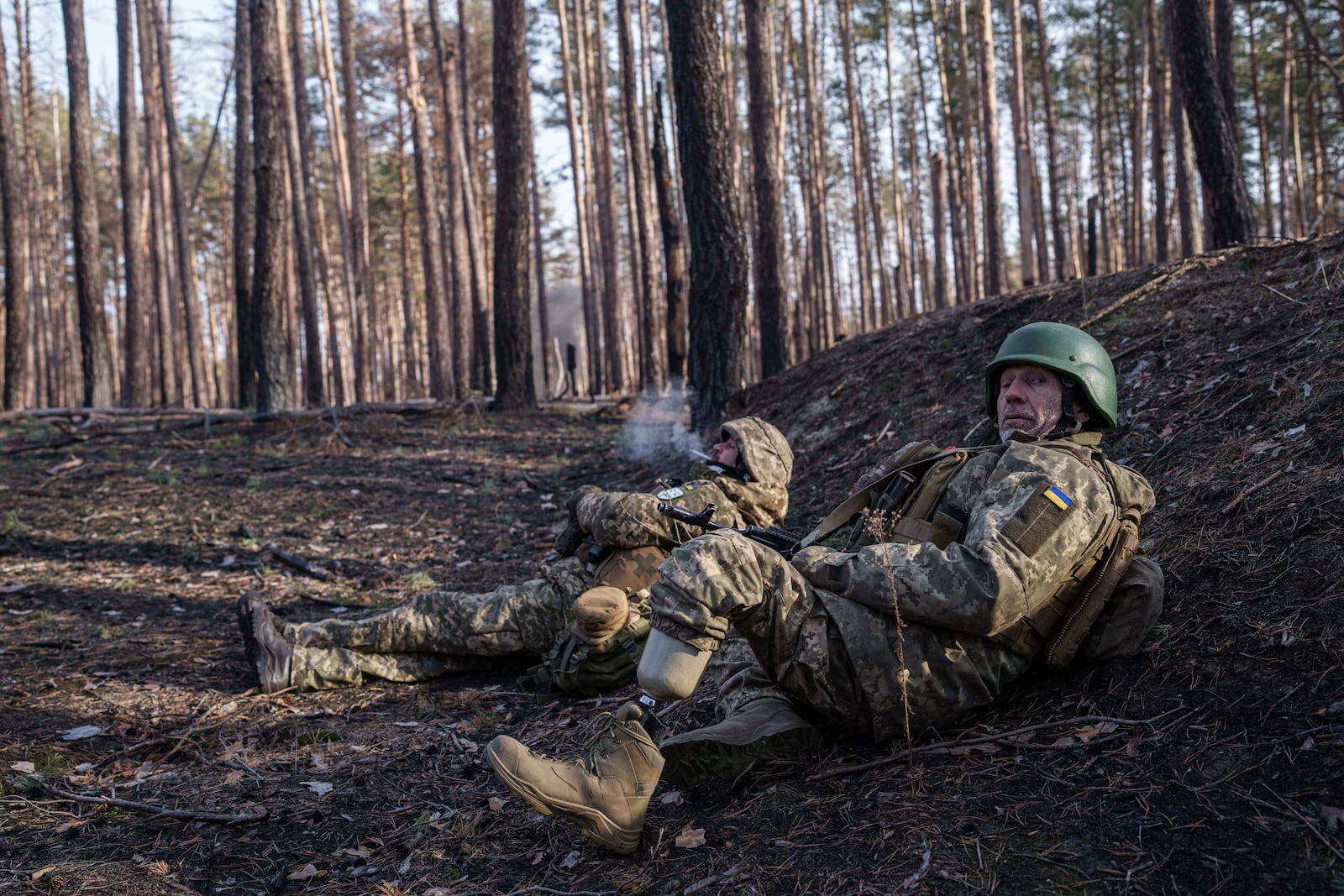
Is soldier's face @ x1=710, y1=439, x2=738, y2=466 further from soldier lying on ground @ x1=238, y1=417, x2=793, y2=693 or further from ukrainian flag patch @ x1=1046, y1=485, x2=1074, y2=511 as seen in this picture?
ukrainian flag patch @ x1=1046, y1=485, x2=1074, y2=511

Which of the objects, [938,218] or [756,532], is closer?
[756,532]

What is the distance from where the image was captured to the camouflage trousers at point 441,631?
5.21 meters

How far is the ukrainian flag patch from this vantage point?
112 inches

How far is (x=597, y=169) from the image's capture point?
76.2 ft

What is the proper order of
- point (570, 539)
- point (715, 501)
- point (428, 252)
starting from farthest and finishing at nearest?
point (428, 252), point (570, 539), point (715, 501)

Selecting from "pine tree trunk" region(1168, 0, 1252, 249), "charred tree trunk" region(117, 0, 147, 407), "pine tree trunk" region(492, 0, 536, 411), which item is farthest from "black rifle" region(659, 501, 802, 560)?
"charred tree trunk" region(117, 0, 147, 407)

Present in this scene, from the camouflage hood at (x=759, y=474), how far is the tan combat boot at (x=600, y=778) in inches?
87.1

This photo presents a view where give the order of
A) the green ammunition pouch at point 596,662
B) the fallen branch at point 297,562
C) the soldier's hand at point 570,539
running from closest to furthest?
1. the green ammunition pouch at point 596,662
2. the soldier's hand at point 570,539
3. the fallen branch at point 297,562

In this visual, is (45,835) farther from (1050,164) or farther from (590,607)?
(1050,164)

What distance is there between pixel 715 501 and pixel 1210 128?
643 centimetres

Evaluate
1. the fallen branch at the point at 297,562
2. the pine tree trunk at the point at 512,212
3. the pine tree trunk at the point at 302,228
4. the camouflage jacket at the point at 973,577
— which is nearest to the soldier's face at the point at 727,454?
the camouflage jacket at the point at 973,577

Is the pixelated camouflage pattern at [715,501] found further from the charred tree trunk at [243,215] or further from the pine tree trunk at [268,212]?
the charred tree trunk at [243,215]

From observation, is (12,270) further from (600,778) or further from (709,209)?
(600,778)

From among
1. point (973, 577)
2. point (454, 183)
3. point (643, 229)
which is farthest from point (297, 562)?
point (454, 183)
